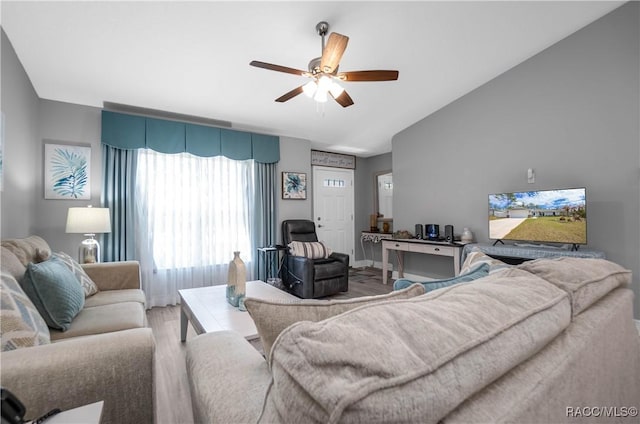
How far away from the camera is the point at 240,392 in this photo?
2.18 ft

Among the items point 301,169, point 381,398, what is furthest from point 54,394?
point 301,169

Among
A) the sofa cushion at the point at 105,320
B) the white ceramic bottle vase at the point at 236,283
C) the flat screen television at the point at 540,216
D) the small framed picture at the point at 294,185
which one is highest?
the small framed picture at the point at 294,185

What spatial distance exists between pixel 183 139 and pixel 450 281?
372 cm

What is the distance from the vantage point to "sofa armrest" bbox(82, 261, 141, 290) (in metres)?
2.46

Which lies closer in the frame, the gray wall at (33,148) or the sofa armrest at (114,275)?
the gray wall at (33,148)

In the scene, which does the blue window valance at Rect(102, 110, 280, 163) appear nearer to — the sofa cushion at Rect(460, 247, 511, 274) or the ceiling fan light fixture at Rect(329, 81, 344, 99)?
the ceiling fan light fixture at Rect(329, 81, 344, 99)

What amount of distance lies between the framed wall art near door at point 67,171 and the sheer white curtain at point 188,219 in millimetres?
509

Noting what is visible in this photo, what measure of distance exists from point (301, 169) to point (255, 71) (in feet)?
6.68

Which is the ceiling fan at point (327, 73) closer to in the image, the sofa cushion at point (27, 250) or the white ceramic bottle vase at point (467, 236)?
the sofa cushion at point (27, 250)

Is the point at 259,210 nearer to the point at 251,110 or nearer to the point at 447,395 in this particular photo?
the point at 251,110

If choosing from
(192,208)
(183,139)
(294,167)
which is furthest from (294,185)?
(183,139)

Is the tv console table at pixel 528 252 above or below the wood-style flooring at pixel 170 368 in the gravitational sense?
above

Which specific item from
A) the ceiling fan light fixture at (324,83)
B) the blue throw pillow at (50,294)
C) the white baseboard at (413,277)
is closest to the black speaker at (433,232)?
the white baseboard at (413,277)

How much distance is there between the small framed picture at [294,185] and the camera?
460 centimetres
